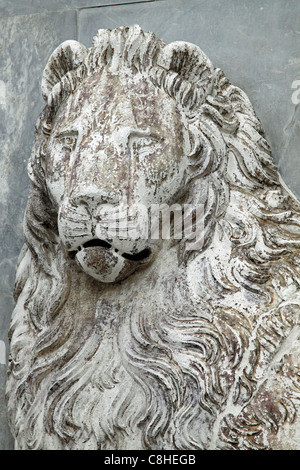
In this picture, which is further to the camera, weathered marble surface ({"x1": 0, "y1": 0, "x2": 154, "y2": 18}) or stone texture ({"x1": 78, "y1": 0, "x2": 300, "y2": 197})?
weathered marble surface ({"x1": 0, "y1": 0, "x2": 154, "y2": 18})

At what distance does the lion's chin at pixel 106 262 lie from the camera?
6.95ft

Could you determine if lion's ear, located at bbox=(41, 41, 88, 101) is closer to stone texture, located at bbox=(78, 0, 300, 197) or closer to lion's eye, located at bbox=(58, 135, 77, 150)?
lion's eye, located at bbox=(58, 135, 77, 150)

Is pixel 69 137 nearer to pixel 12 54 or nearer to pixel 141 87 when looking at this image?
pixel 141 87

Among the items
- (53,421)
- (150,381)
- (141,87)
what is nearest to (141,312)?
(150,381)

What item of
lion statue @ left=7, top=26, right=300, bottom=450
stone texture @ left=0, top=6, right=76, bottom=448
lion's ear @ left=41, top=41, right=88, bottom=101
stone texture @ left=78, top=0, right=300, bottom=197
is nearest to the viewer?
lion statue @ left=7, top=26, right=300, bottom=450

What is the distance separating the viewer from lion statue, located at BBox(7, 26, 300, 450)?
6.77 ft

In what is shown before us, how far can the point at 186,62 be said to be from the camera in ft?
7.41

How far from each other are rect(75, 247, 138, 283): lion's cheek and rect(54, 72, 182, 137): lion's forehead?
0.27 m

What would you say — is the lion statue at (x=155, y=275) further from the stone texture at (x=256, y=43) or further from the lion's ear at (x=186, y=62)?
the stone texture at (x=256, y=43)

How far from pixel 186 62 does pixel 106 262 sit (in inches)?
20.0

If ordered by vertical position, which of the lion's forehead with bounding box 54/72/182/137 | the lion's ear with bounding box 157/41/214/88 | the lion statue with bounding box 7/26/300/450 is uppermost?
the lion's ear with bounding box 157/41/214/88

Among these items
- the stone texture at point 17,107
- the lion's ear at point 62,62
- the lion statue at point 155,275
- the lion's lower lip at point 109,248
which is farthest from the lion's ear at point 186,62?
the stone texture at point 17,107

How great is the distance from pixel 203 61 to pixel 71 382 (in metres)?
0.79

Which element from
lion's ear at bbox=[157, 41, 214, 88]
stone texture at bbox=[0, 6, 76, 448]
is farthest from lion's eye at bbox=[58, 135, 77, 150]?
stone texture at bbox=[0, 6, 76, 448]
